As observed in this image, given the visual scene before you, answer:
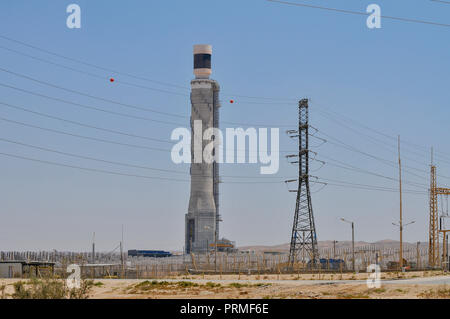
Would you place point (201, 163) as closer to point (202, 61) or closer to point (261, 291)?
point (202, 61)

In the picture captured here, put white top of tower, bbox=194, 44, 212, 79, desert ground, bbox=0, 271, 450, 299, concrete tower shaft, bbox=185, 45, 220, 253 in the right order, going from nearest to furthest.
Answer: desert ground, bbox=0, 271, 450, 299, concrete tower shaft, bbox=185, 45, 220, 253, white top of tower, bbox=194, 44, 212, 79

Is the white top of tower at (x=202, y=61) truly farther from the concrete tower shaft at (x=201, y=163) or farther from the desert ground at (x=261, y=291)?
the desert ground at (x=261, y=291)

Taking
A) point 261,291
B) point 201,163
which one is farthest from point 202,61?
point 261,291

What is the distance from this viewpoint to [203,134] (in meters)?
134

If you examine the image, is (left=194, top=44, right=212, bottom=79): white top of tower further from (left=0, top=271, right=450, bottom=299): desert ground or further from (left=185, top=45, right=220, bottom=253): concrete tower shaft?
(left=0, top=271, right=450, bottom=299): desert ground

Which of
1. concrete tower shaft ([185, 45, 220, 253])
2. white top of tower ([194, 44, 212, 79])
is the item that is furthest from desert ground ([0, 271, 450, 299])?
white top of tower ([194, 44, 212, 79])

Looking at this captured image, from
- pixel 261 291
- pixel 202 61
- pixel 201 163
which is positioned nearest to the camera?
pixel 261 291

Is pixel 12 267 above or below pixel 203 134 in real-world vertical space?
below

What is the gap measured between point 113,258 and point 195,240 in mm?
21544

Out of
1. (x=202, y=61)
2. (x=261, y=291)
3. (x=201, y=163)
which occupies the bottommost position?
(x=261, y=291)

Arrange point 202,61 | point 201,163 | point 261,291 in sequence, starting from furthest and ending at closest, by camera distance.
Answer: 1. point 202,61
2. point 201,163
3. point 261,291

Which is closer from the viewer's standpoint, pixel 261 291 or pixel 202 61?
pixel 261 291
